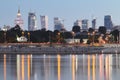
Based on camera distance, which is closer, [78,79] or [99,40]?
[78,79]

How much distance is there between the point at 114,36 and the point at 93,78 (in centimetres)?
16295

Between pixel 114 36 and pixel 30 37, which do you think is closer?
pixel 30 37

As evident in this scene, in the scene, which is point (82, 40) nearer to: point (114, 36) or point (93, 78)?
point (114, 36)

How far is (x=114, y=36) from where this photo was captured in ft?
655

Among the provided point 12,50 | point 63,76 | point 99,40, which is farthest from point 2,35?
point 63,76

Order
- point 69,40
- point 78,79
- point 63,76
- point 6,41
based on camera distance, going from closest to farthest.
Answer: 1. point 78,79
2. point 63,76
3. point 6,41
4. point 69,40

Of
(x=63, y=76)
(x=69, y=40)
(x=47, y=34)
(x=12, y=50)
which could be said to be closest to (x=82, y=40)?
(x=69, y=40)

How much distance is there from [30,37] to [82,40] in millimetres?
34452

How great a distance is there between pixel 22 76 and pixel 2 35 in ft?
380

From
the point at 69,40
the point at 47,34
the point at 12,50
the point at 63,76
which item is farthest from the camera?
the point at 69,40

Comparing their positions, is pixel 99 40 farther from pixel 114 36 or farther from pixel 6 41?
pixel 6 41

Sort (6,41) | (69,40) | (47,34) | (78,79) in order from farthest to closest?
(69,40)
(47,34)
(6,41)
(78,79)

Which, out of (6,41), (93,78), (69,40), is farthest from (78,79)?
(69,40)

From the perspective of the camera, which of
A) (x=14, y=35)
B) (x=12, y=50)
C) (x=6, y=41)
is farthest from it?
(x=14, y=35)
